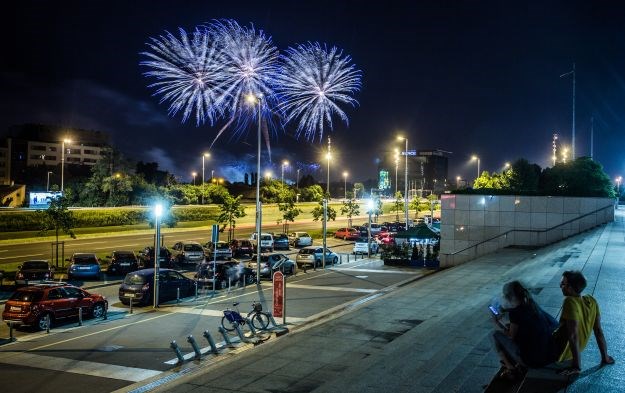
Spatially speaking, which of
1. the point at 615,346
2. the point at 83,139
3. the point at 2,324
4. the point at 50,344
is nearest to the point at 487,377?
the point at 615,346

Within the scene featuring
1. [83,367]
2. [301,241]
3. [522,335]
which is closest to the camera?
[522,335]

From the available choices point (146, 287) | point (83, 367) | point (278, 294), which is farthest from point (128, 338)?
point (146, 287)

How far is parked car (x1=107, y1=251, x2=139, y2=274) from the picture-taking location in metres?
30.3

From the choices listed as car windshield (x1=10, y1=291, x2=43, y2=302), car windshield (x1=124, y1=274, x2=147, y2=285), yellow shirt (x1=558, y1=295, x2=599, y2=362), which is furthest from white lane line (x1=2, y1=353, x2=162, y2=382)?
yellow shirt (x1=558, y1=295, x2=599, y2=362)

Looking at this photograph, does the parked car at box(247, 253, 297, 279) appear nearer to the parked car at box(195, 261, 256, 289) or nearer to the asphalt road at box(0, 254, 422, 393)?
the parked car at box(195, 261, 256, 289)

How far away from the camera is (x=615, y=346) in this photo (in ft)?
31.2

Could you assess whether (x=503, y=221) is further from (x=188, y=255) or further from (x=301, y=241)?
(x=301, y=241)

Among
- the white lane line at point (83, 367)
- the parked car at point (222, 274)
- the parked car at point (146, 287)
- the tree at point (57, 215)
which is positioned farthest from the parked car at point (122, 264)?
the white lane line at point (83, 367)

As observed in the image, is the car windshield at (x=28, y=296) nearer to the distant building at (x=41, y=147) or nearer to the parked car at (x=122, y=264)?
the parked car at (x=122, y=264)

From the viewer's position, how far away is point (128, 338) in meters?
15.8

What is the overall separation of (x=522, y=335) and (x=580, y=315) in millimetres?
774

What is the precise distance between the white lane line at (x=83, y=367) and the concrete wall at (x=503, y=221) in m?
23.7

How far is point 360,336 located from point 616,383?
7.06 meters

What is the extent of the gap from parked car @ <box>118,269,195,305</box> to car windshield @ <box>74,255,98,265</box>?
307 inches
